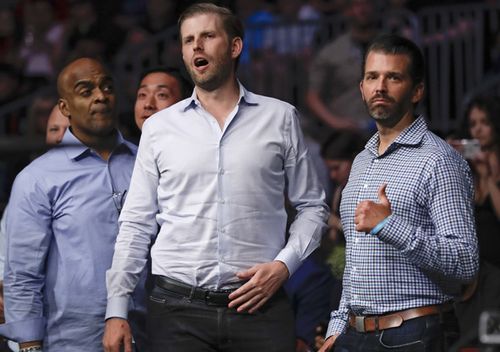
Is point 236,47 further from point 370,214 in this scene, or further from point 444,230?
point 444,230

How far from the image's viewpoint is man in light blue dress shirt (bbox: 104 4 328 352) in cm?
493

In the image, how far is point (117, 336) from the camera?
493 centimetres

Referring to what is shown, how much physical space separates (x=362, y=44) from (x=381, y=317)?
538cm

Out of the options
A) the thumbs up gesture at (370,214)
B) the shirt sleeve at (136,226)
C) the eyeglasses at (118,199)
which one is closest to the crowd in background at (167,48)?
the eyeglasses at (118,199)

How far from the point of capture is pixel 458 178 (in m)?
4.64

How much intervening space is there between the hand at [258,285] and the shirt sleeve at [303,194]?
0.15m

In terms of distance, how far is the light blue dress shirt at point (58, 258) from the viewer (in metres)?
5.34

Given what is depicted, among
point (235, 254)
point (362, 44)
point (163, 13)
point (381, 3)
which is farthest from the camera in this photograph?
point (163, 13)

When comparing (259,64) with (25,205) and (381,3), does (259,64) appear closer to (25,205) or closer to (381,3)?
(381,3)

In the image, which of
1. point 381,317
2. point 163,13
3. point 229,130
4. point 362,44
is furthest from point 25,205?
point 163,13

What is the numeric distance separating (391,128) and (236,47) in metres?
0.78

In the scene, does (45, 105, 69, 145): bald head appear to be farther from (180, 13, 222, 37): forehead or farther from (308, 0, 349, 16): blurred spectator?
(308, 0, 349, 16): blurred spectator

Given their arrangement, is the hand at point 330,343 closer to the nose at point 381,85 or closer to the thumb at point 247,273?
the thumb at point 247,273

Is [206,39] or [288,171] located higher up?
[206,39]
